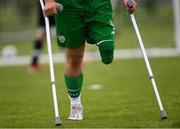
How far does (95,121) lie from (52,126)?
21.4 inches

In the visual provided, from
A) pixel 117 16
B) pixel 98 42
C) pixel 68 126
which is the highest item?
pixel 117 16

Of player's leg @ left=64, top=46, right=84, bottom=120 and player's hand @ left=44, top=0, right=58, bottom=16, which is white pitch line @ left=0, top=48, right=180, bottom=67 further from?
player's hand @ left=44, top=0, right=58, bottom=16

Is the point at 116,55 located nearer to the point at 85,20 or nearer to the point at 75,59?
the point at 75,59

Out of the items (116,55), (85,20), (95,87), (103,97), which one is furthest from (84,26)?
(116,55)

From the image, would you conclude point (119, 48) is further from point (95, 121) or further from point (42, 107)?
point (95, 121)

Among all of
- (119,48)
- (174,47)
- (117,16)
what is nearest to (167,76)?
(174,47)

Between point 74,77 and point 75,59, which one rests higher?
point 75,59

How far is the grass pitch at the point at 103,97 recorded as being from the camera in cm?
829

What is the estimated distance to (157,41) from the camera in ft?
73.2

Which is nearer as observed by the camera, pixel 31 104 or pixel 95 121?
pixel 95 121

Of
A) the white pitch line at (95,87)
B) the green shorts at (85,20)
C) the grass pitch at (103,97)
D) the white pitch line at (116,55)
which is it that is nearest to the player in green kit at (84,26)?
the green shorts at (85,20)

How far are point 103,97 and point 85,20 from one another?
272 centimetres

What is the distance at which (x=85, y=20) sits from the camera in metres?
8.30

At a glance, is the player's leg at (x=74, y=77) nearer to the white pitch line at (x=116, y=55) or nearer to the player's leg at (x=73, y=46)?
the player's leg at (x=73, y=46)
